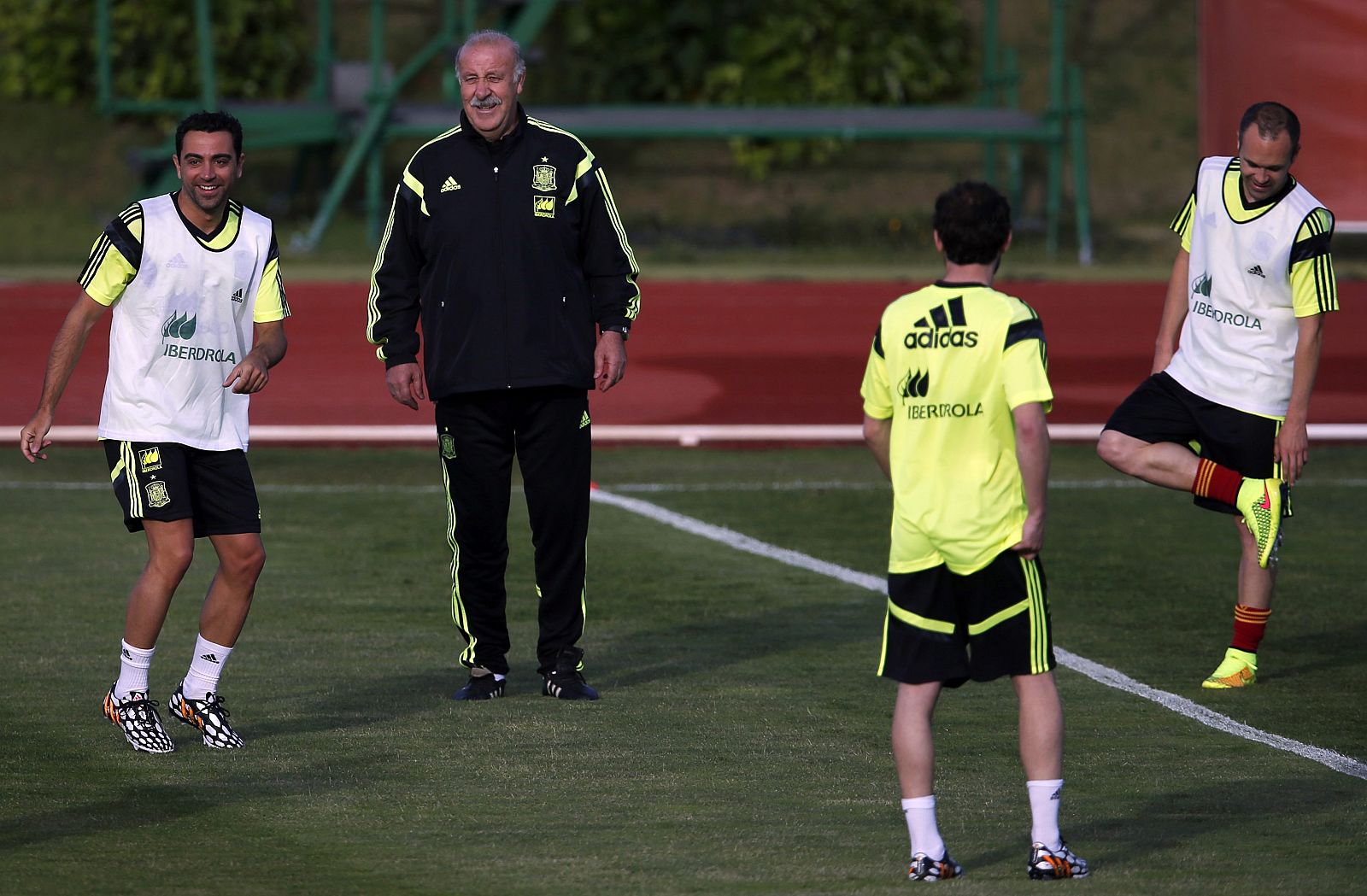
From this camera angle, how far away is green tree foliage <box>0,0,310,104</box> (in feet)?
87.5

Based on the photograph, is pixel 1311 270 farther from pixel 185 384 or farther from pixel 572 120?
Answer: pixel 572 120

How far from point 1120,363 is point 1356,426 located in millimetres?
2658

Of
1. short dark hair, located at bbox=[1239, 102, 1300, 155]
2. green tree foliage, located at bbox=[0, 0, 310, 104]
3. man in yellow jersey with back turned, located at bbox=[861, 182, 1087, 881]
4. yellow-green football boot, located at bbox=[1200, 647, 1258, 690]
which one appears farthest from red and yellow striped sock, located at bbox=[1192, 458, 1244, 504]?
green tree foliage, located at bbox=[0, 0, 310, 104]

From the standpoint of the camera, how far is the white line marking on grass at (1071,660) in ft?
20.3

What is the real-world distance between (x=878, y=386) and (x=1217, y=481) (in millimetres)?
2667

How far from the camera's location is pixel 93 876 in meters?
4.86

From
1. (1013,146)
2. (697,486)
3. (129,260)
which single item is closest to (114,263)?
(129,260)

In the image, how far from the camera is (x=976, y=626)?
15.9 ft

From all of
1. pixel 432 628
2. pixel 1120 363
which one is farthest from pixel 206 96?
pixel 432 628

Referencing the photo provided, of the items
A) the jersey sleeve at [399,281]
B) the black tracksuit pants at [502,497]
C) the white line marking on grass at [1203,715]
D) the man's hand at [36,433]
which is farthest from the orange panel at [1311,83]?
the man's hand at [36,433]

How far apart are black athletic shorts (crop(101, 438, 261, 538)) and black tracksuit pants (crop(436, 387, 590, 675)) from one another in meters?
0.86

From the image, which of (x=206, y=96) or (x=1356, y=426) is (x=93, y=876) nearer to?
(x=1356, y=426)

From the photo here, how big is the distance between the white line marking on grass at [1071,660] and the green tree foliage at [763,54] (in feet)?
53.9

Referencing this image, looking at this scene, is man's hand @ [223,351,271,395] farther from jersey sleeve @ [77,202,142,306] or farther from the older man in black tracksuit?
the older man in black tracksuit
